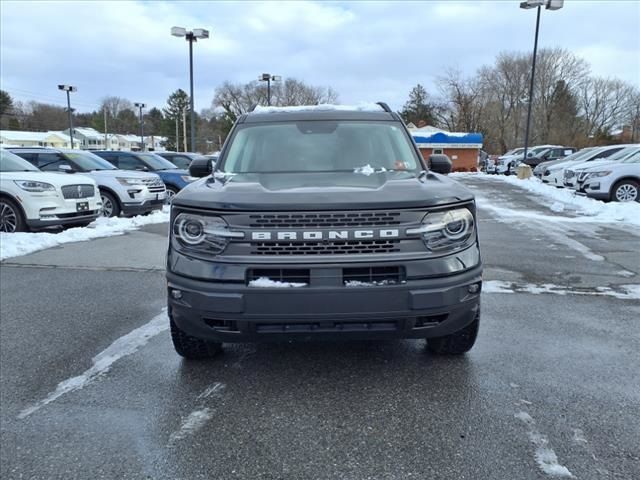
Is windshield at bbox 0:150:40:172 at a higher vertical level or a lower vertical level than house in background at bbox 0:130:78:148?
lower

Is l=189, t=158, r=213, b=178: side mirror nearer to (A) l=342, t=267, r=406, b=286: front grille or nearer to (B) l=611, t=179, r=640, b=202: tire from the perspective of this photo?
(A) l=342, t=267, r=406, b=286: front grille

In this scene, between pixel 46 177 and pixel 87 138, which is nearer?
pixel 46 177

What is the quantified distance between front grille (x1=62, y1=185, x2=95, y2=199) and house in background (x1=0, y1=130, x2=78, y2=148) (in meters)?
78.1

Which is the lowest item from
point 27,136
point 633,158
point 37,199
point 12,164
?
point 37,199

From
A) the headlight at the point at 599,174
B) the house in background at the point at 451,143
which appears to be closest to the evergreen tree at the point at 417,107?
the house in background at the point at 451,143

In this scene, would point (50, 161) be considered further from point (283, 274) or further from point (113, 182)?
point (283, 274)

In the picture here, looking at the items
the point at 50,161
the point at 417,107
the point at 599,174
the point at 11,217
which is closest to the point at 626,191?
the point at 599,174

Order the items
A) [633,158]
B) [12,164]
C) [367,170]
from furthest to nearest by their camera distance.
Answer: [633,158], [12,164], [367,170]

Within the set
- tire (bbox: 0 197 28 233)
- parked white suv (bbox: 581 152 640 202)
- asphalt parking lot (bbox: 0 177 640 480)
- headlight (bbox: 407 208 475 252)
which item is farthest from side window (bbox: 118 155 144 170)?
headlight (bbox: 407 208 475 252)

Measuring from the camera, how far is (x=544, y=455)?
2.38m

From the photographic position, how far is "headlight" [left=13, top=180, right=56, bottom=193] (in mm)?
8562

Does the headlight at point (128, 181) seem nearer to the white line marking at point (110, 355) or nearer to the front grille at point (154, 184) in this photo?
the front grille at point (154, 184)

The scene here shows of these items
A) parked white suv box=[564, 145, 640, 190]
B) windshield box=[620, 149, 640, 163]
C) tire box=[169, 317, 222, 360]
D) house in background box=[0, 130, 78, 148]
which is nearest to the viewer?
tire box=[169, 317, 222, 360]

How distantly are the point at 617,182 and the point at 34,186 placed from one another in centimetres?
1358
